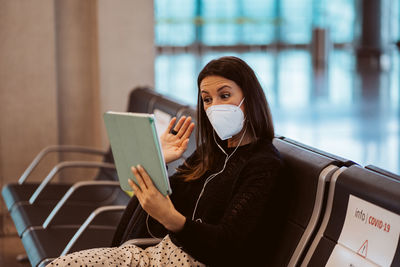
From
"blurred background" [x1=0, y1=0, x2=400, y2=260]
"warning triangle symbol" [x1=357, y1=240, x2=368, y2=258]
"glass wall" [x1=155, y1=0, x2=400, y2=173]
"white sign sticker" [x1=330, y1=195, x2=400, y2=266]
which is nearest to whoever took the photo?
"white sign sticker" [x1=330, y1=195, x2=400, y2=266]

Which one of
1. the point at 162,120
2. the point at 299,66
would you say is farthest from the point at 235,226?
the point at 299,66

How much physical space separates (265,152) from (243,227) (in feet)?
0.95

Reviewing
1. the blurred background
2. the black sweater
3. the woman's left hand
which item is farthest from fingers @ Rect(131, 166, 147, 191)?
the blurred background

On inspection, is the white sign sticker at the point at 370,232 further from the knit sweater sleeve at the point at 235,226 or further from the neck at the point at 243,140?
the neck at the point at 243,140

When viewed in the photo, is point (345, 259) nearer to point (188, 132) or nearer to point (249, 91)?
point (249, 91)

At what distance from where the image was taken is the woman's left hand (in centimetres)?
195

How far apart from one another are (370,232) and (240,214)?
0.42 m

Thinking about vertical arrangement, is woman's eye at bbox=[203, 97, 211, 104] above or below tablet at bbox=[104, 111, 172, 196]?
above

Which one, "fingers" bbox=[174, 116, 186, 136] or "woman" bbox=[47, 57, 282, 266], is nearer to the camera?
"woman" bbox=[47, 57, 282, 266]

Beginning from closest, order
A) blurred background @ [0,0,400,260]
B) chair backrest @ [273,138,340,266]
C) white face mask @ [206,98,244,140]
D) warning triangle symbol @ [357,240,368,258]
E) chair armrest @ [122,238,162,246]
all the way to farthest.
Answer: warning triangle symbol @ [357,240,368,258] → chair backrest @ [273,138,340,266] → white face mask @ [206,98,244,140] → chair armrest @ [122,238,162,246] → blurred background @ [0,0,400,260]

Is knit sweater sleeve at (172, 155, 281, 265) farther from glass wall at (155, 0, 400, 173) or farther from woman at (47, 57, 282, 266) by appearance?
glass wall at (155, 0, 400, 173)

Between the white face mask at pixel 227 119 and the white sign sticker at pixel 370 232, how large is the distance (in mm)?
508

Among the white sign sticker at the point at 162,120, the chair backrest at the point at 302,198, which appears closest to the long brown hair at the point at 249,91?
the chair backrest at the point at 302,198

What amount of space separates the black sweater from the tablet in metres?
0.20
